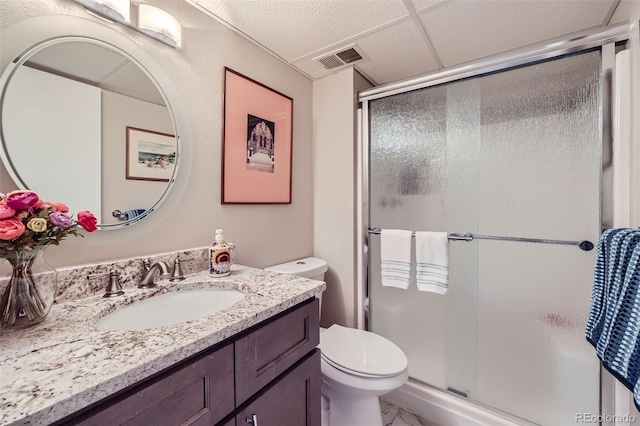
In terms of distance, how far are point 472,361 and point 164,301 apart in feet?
5.23

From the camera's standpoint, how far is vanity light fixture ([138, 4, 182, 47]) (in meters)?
0.93

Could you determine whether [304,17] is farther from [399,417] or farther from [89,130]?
[399,417]

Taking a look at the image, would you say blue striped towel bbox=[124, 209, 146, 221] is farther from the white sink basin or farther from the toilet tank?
the toilet tank

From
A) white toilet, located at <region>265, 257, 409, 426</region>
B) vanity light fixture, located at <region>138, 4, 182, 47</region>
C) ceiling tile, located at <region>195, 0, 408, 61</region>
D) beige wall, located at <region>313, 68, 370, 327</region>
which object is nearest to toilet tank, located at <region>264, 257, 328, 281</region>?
white toilet, located at <region>265, 257, 409, 426</region>

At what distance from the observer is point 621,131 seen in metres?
1.06

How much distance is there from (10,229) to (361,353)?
1288 mm

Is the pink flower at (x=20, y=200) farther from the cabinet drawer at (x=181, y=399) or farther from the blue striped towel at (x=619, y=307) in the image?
the blue striped towel at (x=619, y=307)

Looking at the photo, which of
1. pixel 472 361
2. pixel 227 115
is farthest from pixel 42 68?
pixel 472 361

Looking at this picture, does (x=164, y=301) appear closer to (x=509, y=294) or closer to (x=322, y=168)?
(x=322, y=168)

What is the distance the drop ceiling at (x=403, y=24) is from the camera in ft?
3.66

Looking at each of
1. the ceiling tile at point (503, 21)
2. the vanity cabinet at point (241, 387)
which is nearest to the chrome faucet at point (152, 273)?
the vanity cabinet at point (241, 387)

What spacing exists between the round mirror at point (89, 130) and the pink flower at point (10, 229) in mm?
230

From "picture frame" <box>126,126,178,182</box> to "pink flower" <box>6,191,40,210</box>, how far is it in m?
0.34

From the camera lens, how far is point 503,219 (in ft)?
4.45
